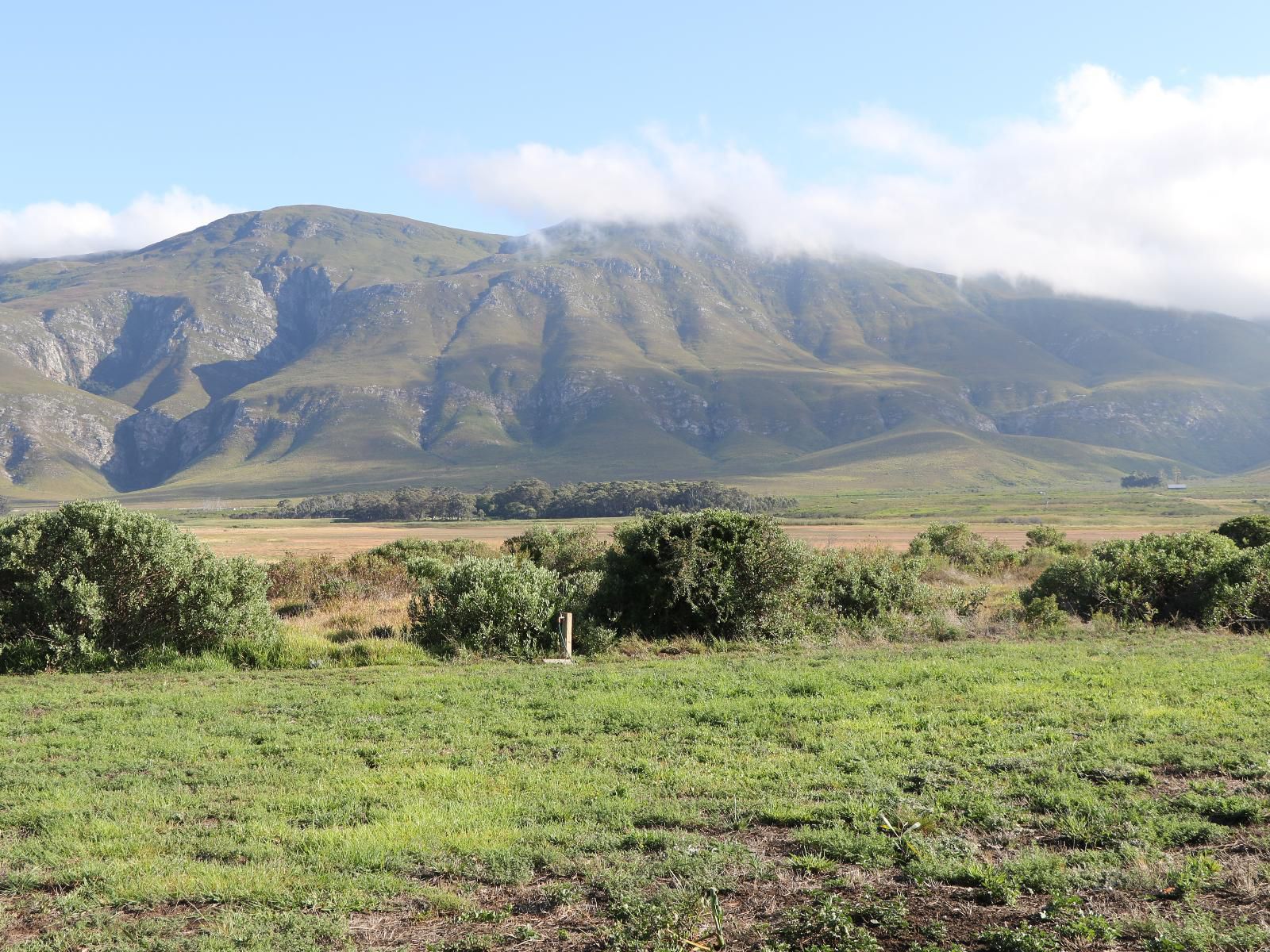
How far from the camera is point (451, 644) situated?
637 inches

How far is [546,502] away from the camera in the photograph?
117375 mm

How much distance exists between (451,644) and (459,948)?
1123 centimetres

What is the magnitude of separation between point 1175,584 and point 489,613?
14.2 m

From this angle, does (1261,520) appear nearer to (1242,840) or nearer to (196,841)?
(1242,840)

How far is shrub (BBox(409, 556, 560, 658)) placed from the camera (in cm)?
1630

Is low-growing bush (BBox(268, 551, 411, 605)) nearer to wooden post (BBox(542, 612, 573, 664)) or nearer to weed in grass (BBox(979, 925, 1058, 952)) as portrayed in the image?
wooden post (BBox(542, 612, 573, 664))

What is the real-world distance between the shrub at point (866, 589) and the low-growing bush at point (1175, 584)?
2.67m

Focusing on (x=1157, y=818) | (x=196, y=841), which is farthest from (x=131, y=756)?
(x=1157, y=818)

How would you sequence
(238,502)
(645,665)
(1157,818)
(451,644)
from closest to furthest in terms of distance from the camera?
1. (1157,818)
2. (645,665)
3. (451,644)
4. (238,502)

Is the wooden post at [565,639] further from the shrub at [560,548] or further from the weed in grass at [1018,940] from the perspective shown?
the weed in grass at [1018,940]

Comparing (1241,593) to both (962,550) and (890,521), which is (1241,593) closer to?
(962,550)

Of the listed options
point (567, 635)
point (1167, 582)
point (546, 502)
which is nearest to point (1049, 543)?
point (1167, 582)

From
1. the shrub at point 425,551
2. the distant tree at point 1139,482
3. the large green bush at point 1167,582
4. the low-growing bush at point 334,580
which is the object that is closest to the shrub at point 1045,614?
the large green bush at point 1167,582

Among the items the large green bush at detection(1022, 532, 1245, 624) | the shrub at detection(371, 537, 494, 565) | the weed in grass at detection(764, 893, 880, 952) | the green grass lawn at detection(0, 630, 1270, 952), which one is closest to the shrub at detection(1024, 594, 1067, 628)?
the large green bush at detection(1022, 532, 1245, 624)
